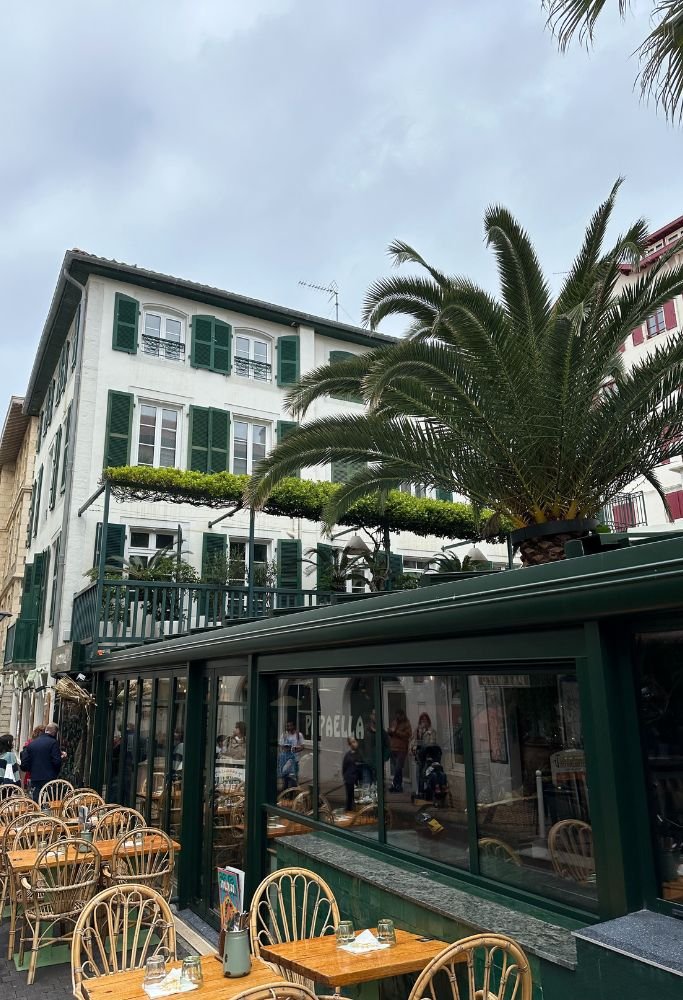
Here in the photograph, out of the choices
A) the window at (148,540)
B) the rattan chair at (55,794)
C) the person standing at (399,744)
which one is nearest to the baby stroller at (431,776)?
the person standing at (399,744)

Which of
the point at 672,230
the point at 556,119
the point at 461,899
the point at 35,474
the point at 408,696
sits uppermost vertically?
the point at 672,230

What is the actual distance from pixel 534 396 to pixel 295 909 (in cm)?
461

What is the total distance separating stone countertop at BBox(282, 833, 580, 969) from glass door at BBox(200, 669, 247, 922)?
1920 millimetres

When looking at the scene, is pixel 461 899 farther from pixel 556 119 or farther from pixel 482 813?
pixel 556 119

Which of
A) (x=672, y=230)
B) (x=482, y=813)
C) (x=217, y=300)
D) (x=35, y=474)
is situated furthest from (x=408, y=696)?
(x=672, y=230)

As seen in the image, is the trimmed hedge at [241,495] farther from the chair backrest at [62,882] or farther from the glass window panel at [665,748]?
the glass window panel at [665,748]

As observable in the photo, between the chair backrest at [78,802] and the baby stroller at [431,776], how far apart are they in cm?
694

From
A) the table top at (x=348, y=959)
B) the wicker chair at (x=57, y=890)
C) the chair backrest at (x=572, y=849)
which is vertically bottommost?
the wicker chair at (x=57, y=890)

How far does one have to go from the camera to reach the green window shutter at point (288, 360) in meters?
19.5

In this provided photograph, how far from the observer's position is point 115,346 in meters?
17.3

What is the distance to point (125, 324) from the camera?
57.6 feet

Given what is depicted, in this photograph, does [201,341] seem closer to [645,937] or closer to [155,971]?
[155,971]

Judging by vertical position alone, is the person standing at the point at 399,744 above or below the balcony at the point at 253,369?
below

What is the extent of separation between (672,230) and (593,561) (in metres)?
25.9
